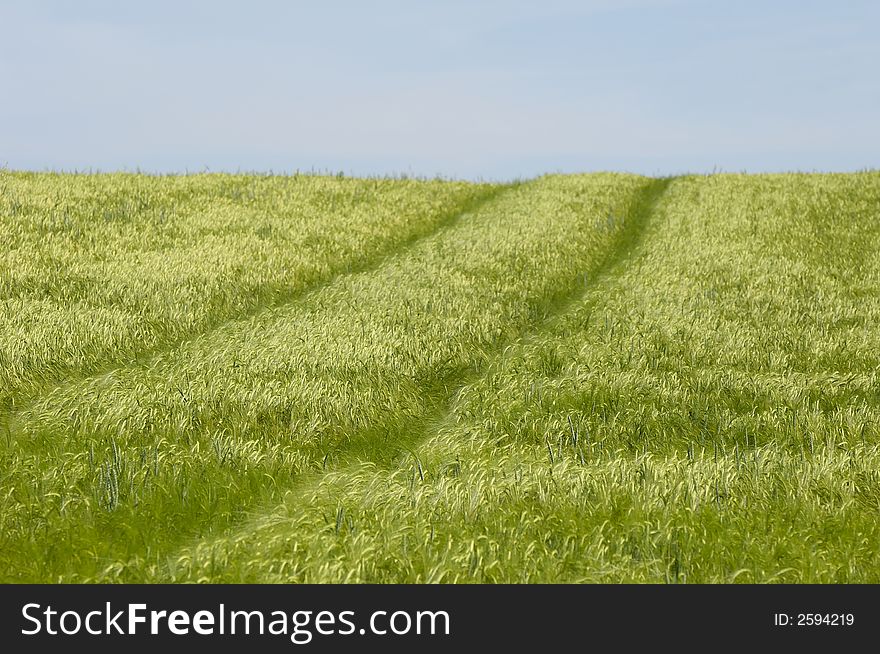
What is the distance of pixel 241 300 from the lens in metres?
14.0

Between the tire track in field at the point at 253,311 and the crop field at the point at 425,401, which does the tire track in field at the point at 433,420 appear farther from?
the tire track in field at the point at 253,311

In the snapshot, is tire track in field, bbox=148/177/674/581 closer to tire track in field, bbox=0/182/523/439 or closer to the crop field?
the crop field

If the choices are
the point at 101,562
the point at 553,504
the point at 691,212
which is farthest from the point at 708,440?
the point at 691,212

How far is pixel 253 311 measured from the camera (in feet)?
45.1

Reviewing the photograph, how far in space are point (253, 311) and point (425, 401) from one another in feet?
16.2

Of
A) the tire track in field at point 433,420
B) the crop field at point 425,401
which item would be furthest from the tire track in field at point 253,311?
the tire track in field at point 433,420

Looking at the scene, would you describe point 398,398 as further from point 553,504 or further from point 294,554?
point 294,554

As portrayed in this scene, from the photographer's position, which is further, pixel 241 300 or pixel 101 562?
pixel 241 300

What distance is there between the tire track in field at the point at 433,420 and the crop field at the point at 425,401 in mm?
53

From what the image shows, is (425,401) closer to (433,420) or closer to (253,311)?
(433,420)

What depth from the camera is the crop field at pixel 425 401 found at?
5863 millimetres

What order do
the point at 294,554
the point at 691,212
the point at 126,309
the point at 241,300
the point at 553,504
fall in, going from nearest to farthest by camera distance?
the point at 294,554 < the point at 553,504 < the point at 126,309 < the point at 241,300 < the point at 691,212

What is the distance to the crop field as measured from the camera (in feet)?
19.2

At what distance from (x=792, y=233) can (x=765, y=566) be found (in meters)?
16.6
